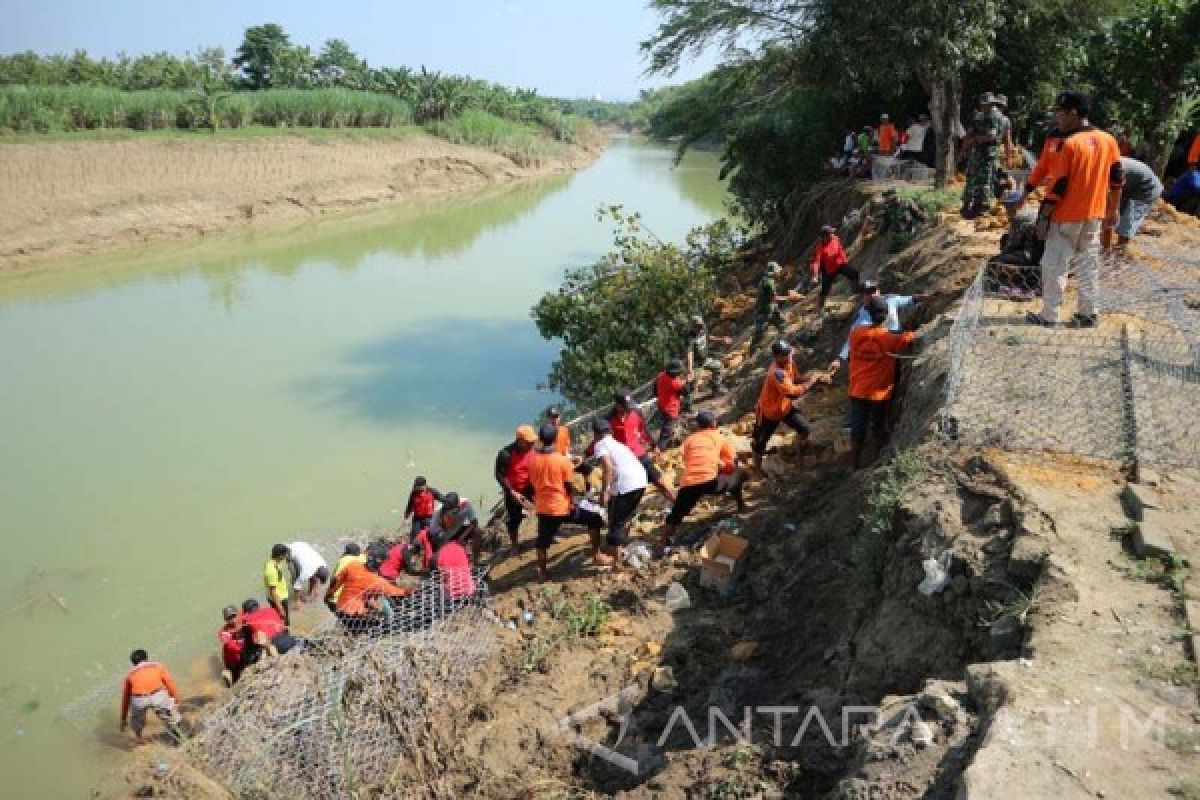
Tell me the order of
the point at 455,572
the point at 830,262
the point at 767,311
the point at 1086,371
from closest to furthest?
the point at 1086,371
the point at 455,572
the point at 830,262
the point at 767,311

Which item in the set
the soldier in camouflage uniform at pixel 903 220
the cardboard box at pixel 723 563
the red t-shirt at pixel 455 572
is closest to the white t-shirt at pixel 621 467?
the cardboard box at pixel 723 563

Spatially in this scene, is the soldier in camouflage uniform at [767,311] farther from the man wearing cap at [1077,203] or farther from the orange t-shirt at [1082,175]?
the orange t-shirt at [1082,175]

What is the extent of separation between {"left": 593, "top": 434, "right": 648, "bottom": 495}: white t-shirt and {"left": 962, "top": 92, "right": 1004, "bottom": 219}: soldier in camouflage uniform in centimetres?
639

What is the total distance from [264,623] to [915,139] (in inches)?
517

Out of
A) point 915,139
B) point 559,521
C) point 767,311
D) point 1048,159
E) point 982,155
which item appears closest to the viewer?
point 1048,159

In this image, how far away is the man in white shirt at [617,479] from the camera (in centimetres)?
729

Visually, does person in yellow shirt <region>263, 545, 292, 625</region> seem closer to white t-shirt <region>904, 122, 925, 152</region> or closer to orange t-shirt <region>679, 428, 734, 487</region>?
orange t-shirt <region>679, 428, 734, 487</region>

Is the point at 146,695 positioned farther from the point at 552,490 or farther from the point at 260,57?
the point at 260,57

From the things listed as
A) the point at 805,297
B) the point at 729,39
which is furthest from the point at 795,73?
the point at 805,297

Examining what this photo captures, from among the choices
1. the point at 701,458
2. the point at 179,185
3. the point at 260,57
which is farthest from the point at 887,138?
the point at 260,57

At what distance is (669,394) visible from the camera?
32.0 ft

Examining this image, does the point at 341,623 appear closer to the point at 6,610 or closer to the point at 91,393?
the point at 6,610

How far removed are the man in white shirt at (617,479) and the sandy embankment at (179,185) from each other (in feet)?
78.0

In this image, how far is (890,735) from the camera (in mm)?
3746
